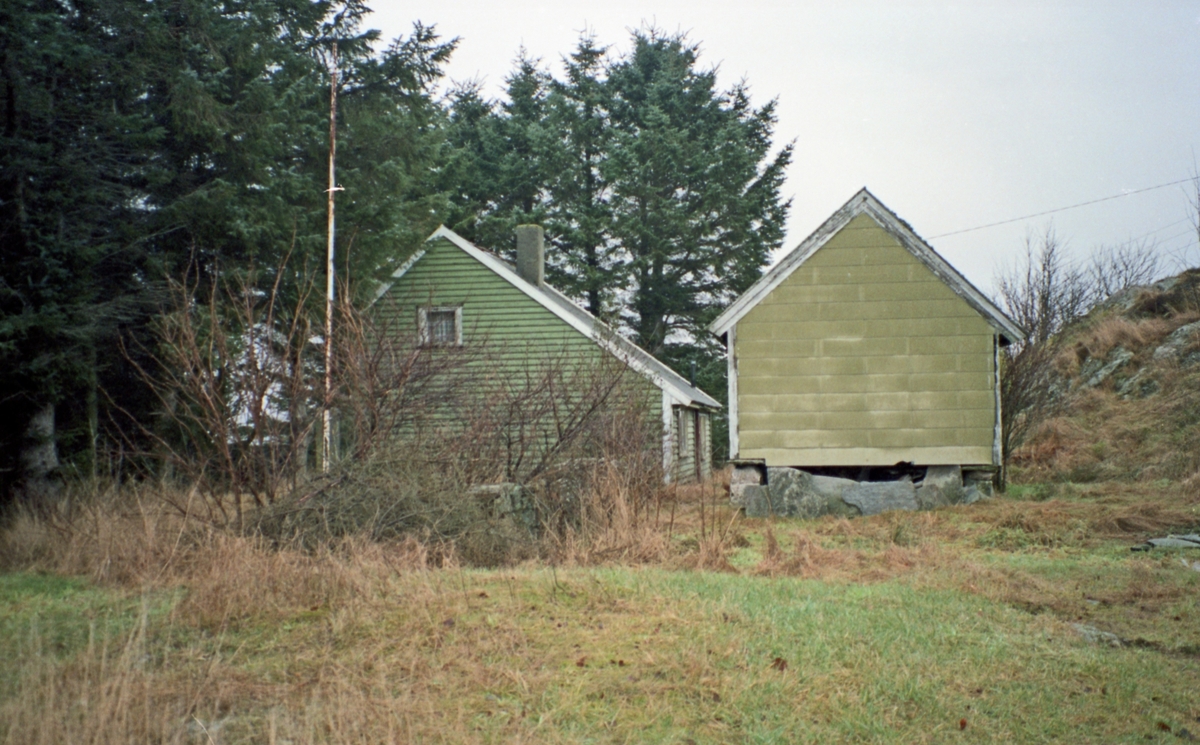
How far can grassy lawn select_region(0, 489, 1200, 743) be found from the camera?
472cm

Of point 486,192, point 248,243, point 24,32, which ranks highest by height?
point 486,192

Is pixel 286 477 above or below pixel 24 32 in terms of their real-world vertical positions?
below

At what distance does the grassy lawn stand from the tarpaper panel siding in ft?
22.7

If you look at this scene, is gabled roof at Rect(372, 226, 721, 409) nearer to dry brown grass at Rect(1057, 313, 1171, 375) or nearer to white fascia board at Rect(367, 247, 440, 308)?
white fascia board at Rect(367, 247, 440, 308)

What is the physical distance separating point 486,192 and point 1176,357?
75.1ft

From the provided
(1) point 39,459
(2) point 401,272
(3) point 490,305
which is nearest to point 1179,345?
(3) point 490,305

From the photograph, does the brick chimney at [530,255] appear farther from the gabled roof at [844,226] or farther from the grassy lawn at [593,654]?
the grassy lawn at [593,654]

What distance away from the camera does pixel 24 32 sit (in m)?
12.4

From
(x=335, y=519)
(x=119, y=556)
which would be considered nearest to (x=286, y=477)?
(x=335, y=519)

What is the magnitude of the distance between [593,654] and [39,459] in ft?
34.2

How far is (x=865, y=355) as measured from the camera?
16078 millimetres

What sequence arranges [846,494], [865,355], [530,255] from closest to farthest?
[846,494]
[865,355]
[530,255]

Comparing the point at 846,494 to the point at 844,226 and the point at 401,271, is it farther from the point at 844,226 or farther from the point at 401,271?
the point at 401,271

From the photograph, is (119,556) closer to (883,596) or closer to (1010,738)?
(883,596)
